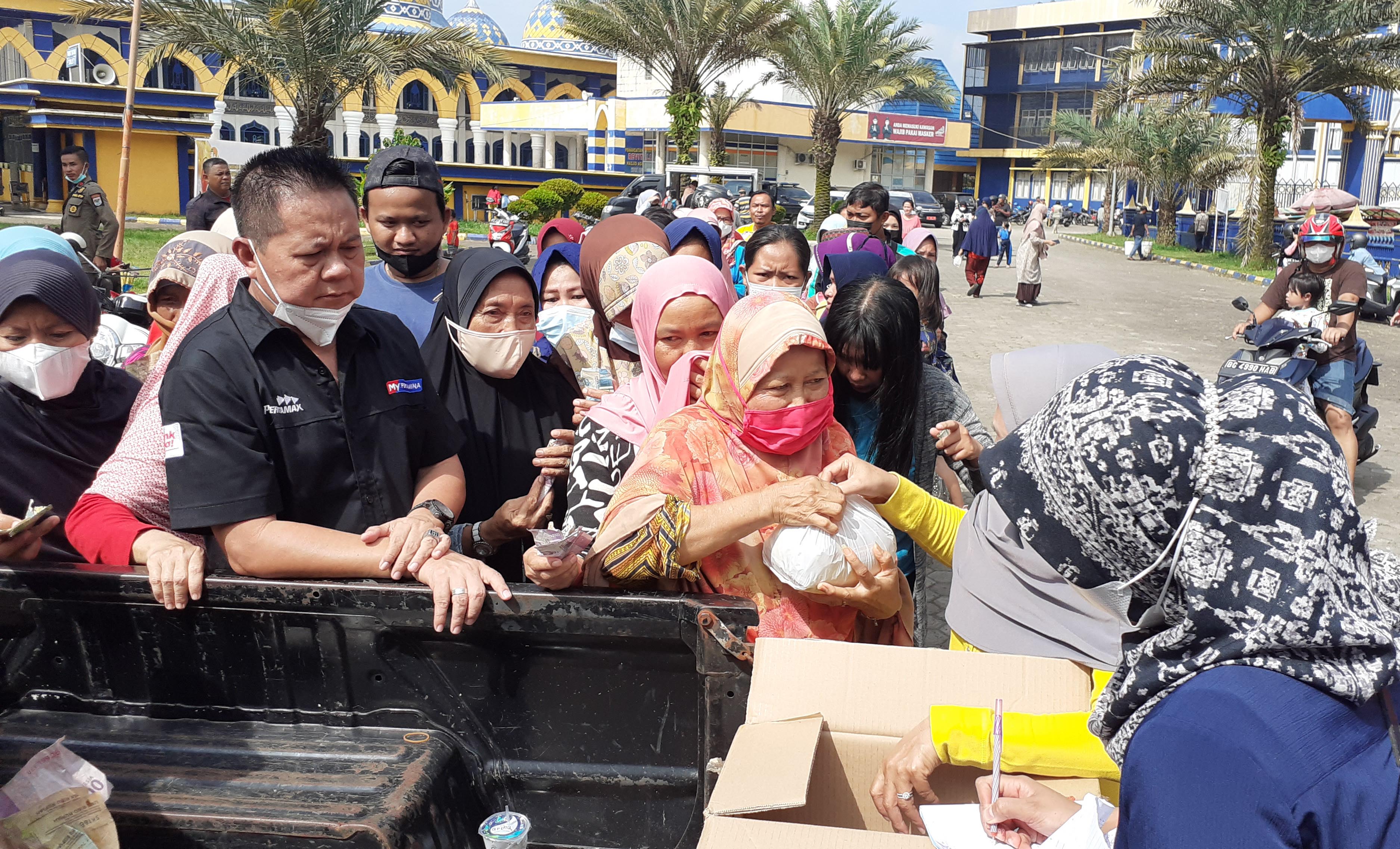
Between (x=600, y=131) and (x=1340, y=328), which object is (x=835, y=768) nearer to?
(x=1340, y=328)

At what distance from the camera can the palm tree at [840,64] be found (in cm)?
2695

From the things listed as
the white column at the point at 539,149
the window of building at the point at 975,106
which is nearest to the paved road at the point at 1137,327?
the white column at the point at 539,149

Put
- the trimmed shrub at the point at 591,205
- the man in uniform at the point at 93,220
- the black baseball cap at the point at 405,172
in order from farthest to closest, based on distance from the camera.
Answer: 1. the trimmed shrub at the point at 591,205
2. the man in uniform at the point at 93,220
3. the black baseball cap at the point at 405,172

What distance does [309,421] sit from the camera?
7.03ft

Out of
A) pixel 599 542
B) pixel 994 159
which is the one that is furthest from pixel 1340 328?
pixel 994 159

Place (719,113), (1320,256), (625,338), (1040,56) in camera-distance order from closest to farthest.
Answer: (625,338), (1320,256), (719,113), (1040,56)

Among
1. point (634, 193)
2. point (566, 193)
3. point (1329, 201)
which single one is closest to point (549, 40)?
point (566, 193)

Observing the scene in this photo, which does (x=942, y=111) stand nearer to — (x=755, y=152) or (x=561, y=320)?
(x=755, y=152)

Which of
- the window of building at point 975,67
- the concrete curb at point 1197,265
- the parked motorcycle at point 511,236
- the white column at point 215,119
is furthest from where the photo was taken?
the window of building at point 975,67

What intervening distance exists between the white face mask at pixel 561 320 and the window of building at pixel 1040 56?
59.8 m

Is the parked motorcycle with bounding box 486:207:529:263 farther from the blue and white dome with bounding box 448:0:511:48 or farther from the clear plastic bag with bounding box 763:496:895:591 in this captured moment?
the blue and white dome with bounding box 448:0:511:48

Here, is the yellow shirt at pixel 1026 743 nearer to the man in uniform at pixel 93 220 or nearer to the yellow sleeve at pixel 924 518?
the yellow sleeve at pixel 924 518

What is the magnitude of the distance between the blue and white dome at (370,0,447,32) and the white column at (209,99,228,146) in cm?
766

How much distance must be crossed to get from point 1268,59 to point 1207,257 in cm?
730
